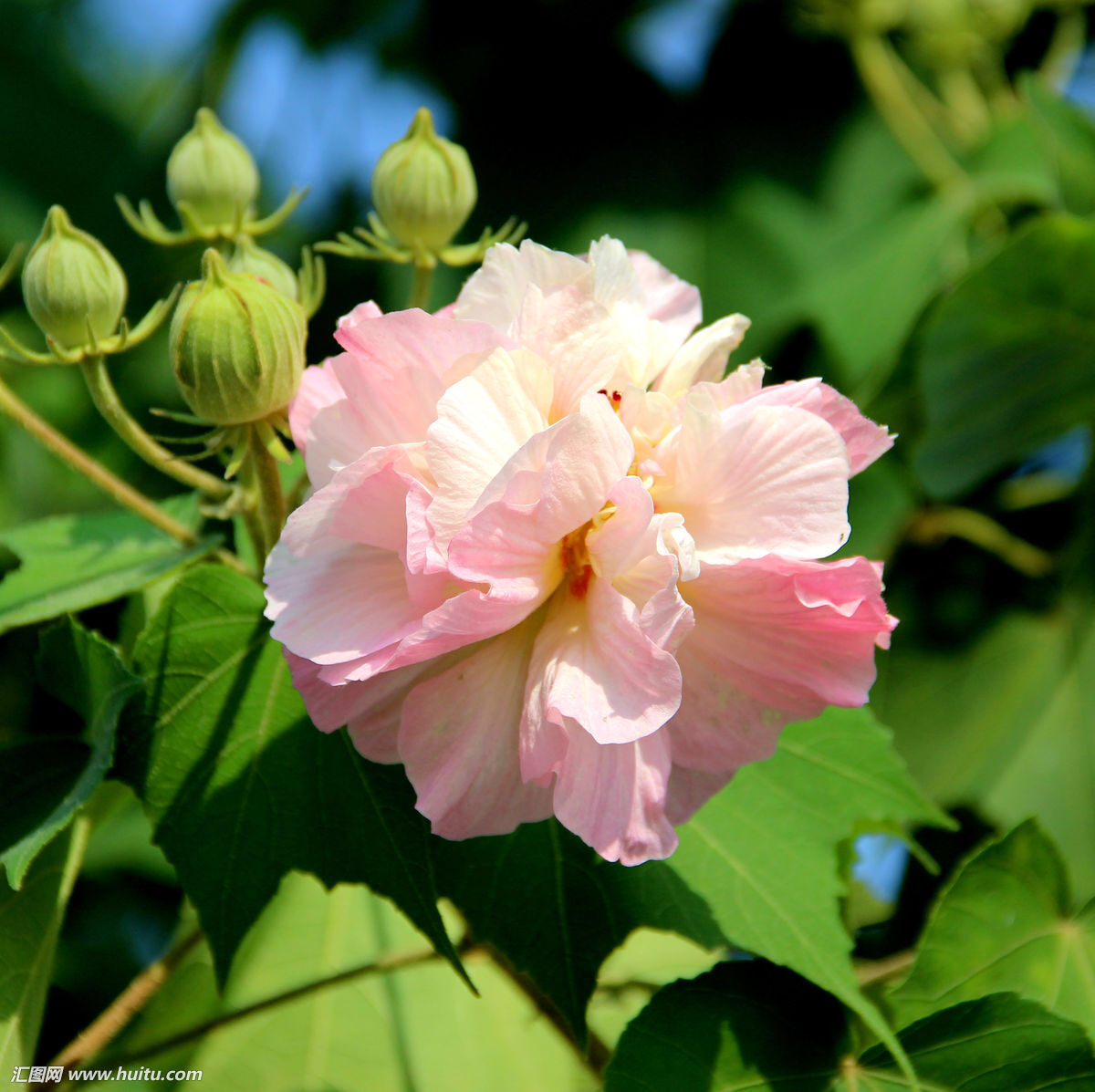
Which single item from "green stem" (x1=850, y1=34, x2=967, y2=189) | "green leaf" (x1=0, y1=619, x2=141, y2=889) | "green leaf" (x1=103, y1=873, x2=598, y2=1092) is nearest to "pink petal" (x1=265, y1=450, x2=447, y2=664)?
"green leaf" (x1=0, y1=619, x2=141, y2=889)

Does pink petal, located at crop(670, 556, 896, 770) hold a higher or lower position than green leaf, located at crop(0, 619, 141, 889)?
higher

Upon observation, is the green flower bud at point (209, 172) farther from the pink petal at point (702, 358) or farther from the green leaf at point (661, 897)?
the green leaf at point (661, 897)

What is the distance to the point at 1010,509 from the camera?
1499mm

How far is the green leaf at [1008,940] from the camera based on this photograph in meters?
0.78

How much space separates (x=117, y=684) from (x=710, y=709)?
0.32 m

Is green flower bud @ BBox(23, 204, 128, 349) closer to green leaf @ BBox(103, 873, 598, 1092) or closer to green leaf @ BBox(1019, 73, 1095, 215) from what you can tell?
green leaf @ BBox(103, 873, 598, 1092)

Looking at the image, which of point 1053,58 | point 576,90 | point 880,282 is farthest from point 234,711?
point 1053,58

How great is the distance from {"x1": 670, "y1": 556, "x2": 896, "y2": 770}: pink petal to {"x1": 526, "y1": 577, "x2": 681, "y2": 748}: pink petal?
0.05 meters

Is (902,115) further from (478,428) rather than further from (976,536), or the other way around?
(478,428)

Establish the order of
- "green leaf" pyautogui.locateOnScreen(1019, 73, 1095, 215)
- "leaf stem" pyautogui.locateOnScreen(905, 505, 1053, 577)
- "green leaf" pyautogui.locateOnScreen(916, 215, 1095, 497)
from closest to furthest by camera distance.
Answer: "green leaf" pyautogui.locateOnScreen(916, 215, 1095, 497), "green leaf" pyautogui.locateOnScreen(1019, 73, 1095, 215), "leaf stem" pyautogui.locateOnScreen(905, 505, 1053, 577)

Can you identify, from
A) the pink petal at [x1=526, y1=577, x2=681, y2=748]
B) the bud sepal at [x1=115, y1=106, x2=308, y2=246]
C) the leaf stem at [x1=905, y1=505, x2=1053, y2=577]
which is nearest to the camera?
the pink petal at [x1=526, y1=577, x2=681, y2=748]

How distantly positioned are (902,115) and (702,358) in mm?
1094

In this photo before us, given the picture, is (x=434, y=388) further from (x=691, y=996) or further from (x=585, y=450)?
(x=691, y=996)

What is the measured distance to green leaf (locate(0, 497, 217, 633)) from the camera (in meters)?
0.73
